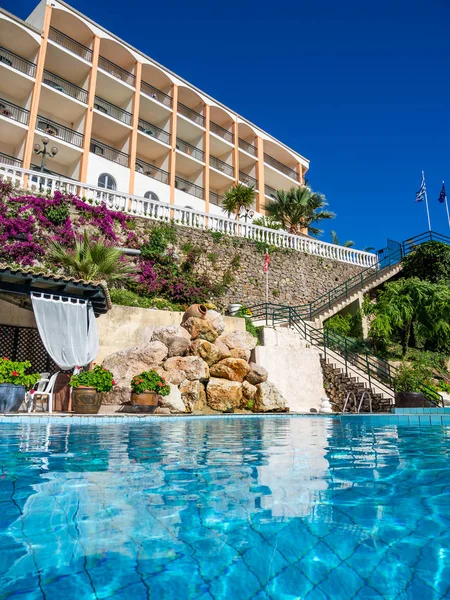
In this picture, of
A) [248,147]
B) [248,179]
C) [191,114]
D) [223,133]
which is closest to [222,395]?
[191,114]

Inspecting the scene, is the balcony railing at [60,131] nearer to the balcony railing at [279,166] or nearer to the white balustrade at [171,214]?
the white balustrade at [171,214]

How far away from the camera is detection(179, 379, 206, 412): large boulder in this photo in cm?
1102

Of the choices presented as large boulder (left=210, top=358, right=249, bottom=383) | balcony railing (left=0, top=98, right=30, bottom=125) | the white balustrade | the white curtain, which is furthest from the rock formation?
balcony railing (left=0, top=98, right=30, bottom=125)

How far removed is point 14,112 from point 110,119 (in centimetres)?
496

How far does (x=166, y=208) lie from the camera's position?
755 inches

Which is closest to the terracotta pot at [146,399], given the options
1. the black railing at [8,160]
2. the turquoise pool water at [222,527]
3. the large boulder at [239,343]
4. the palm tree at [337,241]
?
the large boulder at [239,343]

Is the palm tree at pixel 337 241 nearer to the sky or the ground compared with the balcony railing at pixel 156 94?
nearer to the ground

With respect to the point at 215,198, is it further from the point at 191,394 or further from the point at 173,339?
the point at 191,394

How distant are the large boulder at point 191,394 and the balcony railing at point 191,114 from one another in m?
24.0

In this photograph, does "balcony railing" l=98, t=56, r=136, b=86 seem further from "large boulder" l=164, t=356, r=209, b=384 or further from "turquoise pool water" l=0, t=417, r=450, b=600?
"turquoise pool water" l=0, t=417, r=450, b=600

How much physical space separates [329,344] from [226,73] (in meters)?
23.3

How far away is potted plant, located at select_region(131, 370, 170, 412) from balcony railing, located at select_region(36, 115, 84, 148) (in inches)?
705

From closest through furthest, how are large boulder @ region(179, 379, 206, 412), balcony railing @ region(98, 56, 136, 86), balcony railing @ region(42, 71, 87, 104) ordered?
large boulder @ region(179, 379, 206, 412)
balcony railing @ region(42, 71, 87, 104)
balcony railing @ region(98, 56, 136, 86)

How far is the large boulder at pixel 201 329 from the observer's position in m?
12.5
